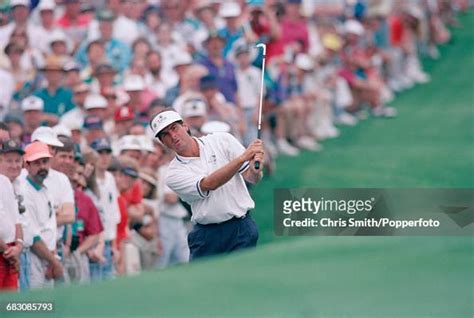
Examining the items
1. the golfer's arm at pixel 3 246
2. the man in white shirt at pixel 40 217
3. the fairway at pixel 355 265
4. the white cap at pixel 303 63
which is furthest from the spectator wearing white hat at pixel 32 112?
the white cap at pixel 303 63

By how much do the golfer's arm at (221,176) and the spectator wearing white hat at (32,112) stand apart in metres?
2.14

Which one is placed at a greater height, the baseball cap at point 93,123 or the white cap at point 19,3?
the white cap at point 19,3

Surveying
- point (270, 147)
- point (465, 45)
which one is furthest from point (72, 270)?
point (465, 45)

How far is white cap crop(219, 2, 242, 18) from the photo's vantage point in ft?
30.9

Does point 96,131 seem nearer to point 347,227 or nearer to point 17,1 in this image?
point 17,1

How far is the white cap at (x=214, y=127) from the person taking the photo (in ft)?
30.6

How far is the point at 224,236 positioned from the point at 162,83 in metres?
2.49

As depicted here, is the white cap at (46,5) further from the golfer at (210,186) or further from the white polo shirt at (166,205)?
the golfer at (210,186)

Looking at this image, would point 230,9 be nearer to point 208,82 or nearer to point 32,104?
point 208,82

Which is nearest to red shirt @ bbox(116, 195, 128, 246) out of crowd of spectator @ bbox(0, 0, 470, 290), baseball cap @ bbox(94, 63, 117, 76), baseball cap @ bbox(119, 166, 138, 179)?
crowd of spectator @ bbox(0, 0, 470, 290)

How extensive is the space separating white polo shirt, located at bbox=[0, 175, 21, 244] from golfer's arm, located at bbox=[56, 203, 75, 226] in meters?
0.41

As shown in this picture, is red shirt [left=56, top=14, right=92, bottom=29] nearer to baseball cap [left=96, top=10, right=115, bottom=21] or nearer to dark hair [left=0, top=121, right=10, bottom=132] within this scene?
baseball cap [left=96, top=10, right=115, bottom=21]

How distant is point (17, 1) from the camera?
31.9ft

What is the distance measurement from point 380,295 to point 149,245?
1712 mm
